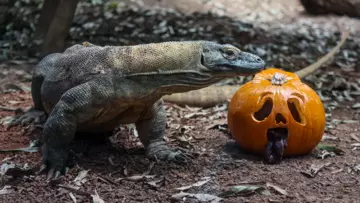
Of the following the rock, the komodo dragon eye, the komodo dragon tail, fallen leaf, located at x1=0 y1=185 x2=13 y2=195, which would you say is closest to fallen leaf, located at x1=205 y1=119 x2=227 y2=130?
the komodo dragon tail

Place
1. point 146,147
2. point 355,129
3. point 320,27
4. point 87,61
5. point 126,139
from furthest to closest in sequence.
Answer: point 320,27 → point 355,129 → point 126,139 → point 146,147 → point 87,61

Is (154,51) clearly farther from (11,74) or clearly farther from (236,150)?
(11,74)

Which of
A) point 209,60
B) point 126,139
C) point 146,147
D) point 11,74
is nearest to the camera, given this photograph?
point 209,60

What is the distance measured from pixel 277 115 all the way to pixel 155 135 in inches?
42.5

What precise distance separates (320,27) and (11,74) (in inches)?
254

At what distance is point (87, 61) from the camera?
4.46m

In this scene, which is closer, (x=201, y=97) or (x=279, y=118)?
(x=279, y=118)

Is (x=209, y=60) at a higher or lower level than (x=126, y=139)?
higher

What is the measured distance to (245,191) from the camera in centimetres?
393

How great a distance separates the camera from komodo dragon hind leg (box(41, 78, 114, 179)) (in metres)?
4.16

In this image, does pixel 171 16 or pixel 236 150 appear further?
pixel 171 16

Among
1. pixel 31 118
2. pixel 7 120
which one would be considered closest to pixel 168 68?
pixel 31 118

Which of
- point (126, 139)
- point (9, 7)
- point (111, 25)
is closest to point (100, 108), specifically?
point (126, 139)

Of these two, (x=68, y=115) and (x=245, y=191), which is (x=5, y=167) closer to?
(x=68, y=115)
